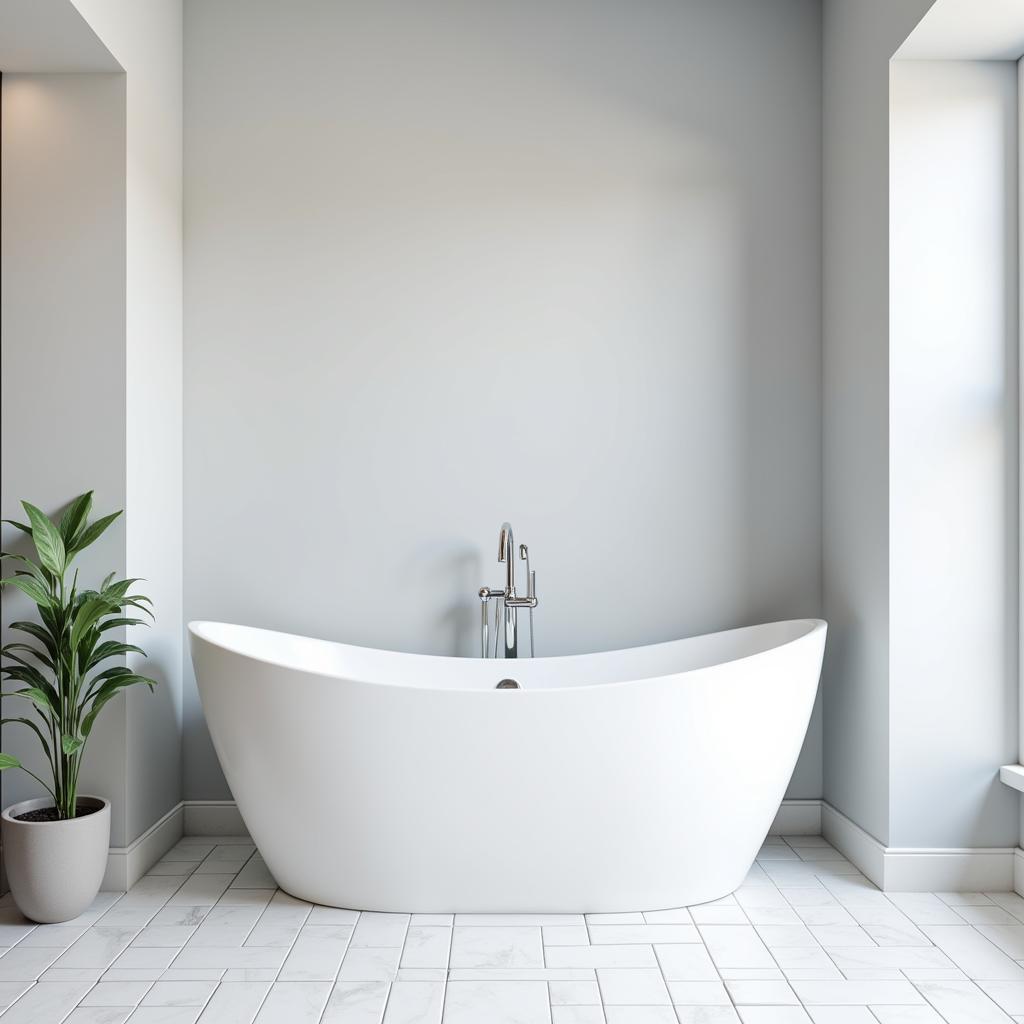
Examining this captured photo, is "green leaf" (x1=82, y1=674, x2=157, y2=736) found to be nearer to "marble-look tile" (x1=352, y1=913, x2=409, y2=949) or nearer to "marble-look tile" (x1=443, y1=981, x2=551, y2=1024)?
"marble-look tile" (x1=352, y1=913, x2=409, y2=949)

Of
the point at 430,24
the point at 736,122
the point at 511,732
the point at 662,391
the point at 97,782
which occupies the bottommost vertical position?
the point at 97,782

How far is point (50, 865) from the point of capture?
237cm

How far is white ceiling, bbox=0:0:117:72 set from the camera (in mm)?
2340

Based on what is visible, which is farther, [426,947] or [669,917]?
[669,917]

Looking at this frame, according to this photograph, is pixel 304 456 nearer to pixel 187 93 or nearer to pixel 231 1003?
pixel 187 93

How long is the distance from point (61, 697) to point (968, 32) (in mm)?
2893

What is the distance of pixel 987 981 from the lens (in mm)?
2080

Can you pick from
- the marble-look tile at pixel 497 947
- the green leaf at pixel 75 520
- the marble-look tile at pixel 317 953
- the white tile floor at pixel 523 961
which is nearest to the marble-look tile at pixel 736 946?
the white tile floor at pixel 523 961

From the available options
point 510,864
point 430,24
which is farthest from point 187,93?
point 510,864

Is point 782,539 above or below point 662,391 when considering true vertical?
below

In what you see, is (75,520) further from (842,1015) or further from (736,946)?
(842,1015)

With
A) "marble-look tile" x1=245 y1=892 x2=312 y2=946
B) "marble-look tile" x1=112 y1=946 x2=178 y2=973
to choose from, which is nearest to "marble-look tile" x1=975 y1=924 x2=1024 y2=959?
"marble-look tile" x1=245 y1=892 x2=312 y2=946

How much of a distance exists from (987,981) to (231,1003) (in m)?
1.61

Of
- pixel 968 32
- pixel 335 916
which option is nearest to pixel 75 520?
pixel 335 916
